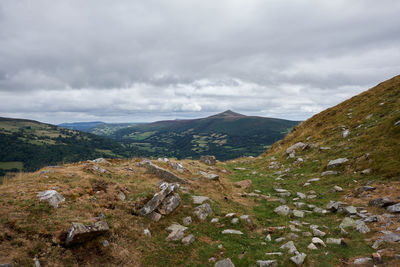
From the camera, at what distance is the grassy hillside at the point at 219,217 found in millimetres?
9992

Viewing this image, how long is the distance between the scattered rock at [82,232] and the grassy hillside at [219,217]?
31 centimetres

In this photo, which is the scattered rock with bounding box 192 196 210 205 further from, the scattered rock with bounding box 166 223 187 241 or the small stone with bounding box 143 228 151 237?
the small stone with bounding box 143 228 151 237

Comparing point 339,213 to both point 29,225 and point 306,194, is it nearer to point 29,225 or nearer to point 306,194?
point 306,194

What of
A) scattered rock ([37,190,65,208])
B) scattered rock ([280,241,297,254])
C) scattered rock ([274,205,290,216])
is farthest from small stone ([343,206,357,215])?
scattered rock ([37,190,65,208])

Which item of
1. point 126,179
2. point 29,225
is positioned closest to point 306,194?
point 126,179

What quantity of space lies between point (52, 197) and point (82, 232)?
4.11 meters

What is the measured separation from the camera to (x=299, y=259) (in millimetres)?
9820

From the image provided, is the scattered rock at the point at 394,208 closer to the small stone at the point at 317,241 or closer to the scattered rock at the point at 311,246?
the small stone at the point at 317,241

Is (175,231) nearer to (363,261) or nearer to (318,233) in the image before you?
(318,233)

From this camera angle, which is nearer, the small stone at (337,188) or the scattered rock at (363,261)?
the scattered rock at (363,261)

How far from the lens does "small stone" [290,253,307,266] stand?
31.8ft

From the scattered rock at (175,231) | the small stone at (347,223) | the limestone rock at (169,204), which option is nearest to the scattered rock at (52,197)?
the limestone rock at (169,204)

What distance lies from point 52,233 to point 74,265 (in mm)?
2189

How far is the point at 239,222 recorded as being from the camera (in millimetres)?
14758
